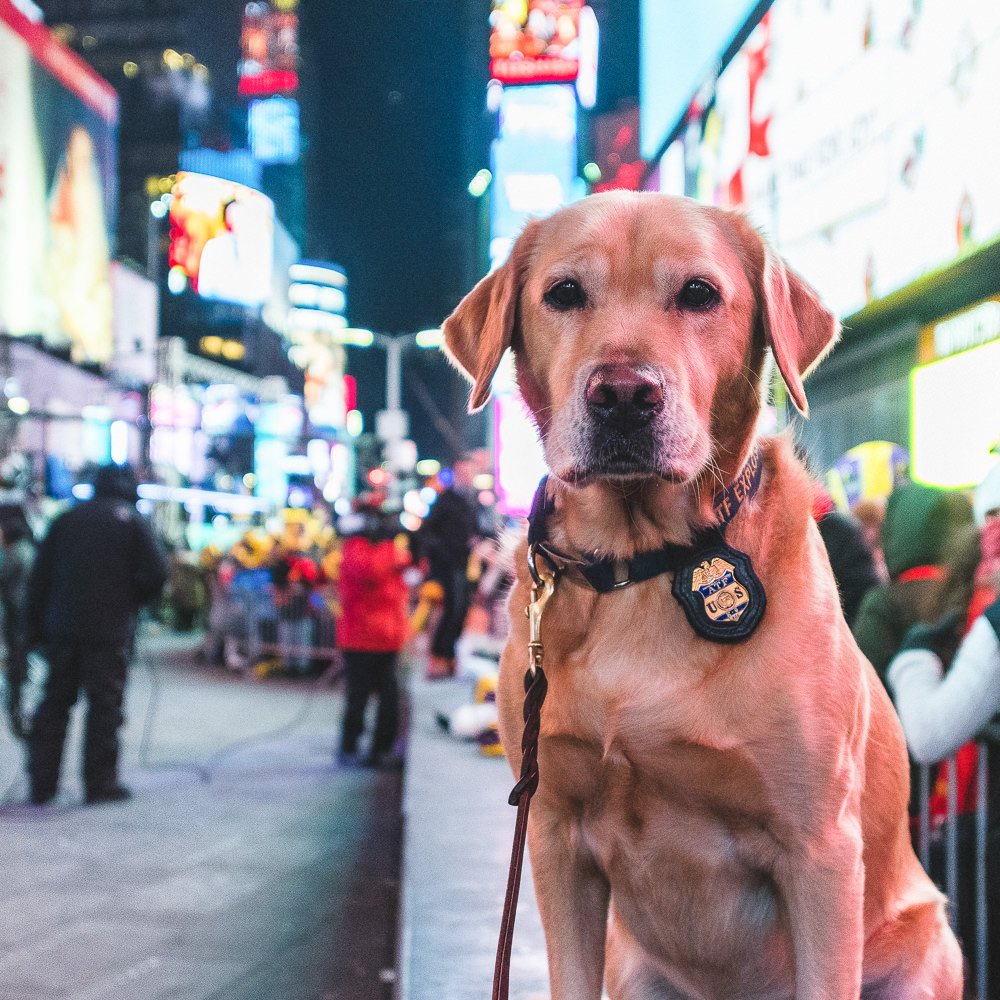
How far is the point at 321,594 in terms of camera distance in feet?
46.1

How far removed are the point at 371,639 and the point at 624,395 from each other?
7.11m

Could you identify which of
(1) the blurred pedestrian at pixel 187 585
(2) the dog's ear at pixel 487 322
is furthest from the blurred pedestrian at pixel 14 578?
(1) the blurred pedestrian at pixel 187 585

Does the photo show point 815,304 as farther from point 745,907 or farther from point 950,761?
point 950,761

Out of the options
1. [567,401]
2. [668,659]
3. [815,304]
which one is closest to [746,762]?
[668,659]

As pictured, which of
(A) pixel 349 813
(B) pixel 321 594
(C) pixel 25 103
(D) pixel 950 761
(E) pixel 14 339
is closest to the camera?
(D) pixel 950 761

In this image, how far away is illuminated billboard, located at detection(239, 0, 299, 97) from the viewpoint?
295ft

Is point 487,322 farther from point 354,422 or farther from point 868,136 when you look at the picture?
point 354,422

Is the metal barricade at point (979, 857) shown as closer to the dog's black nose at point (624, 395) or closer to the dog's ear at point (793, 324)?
the dog's ear at point (793, 324)

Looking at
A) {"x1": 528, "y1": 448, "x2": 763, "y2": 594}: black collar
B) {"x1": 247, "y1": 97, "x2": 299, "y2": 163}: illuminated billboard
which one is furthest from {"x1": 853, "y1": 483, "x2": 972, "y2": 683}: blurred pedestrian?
{"x1": 247, "y1": 97, "x2": 299, "y2": 163}: illuminated billboard

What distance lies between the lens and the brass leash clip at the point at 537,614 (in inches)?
76.0

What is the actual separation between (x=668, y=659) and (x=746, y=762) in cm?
22

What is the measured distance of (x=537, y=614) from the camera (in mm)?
1960

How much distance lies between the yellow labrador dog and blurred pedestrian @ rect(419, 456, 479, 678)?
953 centimetres

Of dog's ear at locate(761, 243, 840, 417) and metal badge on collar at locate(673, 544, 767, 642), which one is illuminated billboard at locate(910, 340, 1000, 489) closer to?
dog's ear at locate(761, 243, 840, 417)
